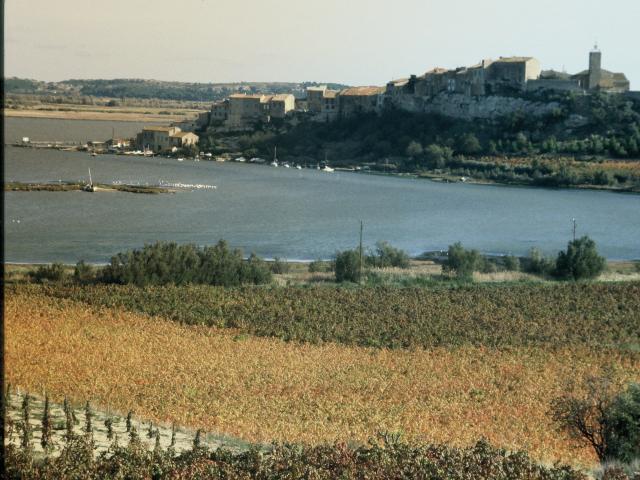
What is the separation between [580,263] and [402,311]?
25.0 feet

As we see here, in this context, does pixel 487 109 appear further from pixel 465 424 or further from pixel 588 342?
pixel 465 424

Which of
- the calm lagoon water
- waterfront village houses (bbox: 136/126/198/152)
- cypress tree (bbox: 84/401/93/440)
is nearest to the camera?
cypress tree (bbox: 84/401/93/440)

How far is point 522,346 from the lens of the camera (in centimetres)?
1677

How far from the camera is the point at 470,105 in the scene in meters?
62.0

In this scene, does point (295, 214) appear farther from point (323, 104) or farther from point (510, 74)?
point (323, 104)

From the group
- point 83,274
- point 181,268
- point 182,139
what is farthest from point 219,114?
point 83,274

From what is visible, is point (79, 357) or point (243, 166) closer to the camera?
point (79, 357)

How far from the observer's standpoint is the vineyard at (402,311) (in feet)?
56.6

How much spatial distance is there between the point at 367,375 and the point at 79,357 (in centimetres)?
418

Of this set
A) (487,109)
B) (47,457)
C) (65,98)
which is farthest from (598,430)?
(65,98)

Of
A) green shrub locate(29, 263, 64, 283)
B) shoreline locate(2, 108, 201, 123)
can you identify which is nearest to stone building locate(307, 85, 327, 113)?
shoreline locate(2, 108, 201, 123)

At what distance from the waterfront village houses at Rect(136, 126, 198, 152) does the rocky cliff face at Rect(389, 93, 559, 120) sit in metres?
14.8

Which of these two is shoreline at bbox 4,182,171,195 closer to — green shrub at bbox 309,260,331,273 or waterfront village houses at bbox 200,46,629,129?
green shrub at bbox 309,260,331,273

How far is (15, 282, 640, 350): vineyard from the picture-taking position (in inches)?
680
